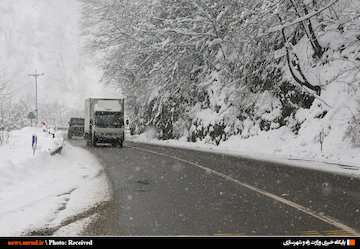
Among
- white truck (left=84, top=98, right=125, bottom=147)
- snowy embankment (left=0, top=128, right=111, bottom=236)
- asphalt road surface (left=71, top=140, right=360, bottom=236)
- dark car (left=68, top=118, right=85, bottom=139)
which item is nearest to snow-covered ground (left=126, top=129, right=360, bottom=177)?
asphalt road surface (left=71, top=140, right=360, bottom=236)

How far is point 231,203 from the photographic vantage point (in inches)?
396

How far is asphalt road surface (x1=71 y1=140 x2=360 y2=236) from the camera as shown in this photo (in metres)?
7.71

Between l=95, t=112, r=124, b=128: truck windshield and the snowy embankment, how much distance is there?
47.4 ft

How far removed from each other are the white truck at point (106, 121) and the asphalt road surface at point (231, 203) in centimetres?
1624

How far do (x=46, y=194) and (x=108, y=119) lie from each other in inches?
865

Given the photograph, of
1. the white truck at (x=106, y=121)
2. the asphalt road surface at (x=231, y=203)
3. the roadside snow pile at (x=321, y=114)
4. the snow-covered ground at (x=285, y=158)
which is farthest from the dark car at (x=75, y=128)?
the asphalt road surface at (x=231, y=203)

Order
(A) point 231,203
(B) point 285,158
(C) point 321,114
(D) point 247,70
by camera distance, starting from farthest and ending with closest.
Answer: (D) point 247,70 → (C) point 321,114 → (B) point 285,158 → (A) point 231,203

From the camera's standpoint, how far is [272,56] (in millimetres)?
29828

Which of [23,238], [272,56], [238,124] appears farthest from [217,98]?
[23,238]

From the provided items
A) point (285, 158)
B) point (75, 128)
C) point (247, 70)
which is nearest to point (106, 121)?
point (247, 70)

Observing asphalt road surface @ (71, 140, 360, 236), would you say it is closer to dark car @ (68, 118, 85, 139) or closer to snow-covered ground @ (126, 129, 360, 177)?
snow-covered ground @ (126, 129, 360, 177)

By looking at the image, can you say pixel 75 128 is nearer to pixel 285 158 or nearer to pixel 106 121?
pixel 106 121

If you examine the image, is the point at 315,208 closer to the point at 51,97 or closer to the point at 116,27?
the point at 116,27

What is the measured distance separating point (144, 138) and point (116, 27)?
35.3ft
